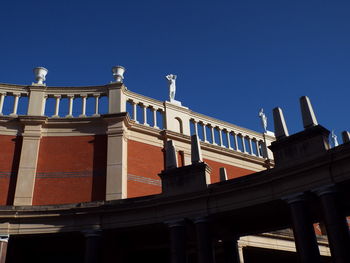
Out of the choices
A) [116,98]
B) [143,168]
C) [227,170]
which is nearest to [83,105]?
[116,98]

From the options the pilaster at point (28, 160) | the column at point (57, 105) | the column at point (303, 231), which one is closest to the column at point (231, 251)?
the column at point (303, 231)

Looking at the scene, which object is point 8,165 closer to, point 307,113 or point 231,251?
point 231,251

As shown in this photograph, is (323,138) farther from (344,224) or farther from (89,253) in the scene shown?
(89,253)

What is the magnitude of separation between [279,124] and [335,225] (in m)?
4.32

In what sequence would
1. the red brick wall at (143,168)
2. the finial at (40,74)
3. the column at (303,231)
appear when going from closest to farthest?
1. the column at (303,231)
2. the red brick wall at (143,168)
3. the finial at (40,74)

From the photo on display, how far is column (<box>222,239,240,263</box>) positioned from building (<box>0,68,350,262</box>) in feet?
0.20

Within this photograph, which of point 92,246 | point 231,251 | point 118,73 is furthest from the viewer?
point 118,73

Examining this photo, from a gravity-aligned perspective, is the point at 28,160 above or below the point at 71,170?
above

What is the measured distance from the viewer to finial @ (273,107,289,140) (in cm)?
1612

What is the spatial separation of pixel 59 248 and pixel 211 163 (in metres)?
11.8

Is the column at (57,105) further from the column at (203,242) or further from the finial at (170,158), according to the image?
the column at (203,242)

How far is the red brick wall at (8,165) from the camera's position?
2298cm

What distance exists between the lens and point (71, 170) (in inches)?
947

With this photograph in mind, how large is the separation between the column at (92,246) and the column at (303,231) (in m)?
7.50
